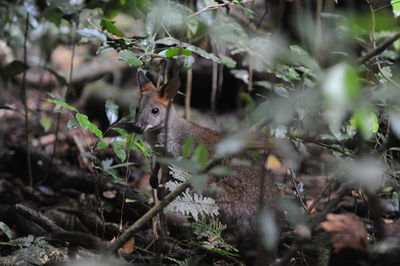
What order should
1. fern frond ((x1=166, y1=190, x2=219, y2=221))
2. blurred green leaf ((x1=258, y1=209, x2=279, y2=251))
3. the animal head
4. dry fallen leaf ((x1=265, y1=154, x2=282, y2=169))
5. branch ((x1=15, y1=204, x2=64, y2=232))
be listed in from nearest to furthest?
1. blurred green leaf ((x1=258, y1=209, x2=279, y2=251))
2. fern frond ((x1=166, y1=190, x2=219, y2=221))
3. branch ((x1=15, y1=204, x2=64, y2=232))
4. the animal head
5. dry fallen leaf ((x1=265, y1=154, x2=282, y2=169))

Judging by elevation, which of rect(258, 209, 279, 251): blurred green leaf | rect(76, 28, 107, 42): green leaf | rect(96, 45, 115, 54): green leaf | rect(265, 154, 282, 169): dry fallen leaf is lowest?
rect(265, 154, 282, 169): dry fallen leaf

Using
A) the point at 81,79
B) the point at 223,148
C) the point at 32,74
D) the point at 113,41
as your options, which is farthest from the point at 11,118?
the point at 223,148

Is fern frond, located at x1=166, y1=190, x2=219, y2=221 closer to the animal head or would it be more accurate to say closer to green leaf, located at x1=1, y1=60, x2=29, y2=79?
the animal head

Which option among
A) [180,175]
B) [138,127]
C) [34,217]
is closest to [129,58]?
[180,175]

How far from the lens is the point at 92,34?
11.5 feet

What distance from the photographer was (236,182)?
4.20 m

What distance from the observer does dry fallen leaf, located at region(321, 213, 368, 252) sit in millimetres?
2100

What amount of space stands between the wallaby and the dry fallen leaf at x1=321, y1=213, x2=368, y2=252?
1.38 metres

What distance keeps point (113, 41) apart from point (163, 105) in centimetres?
145

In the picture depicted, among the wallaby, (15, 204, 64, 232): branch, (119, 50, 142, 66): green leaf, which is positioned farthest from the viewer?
the wallaby

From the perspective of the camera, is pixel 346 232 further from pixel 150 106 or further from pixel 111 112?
pixel 150 106

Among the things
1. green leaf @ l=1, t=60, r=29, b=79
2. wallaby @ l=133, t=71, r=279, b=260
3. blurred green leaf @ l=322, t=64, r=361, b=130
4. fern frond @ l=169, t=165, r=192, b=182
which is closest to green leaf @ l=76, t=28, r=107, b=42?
wallaby @ l=133, t=71, r=279, b=260

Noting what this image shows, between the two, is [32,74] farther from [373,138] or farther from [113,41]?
[373,138]

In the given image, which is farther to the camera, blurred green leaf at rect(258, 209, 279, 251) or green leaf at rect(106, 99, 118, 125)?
green leaf at rect(106, 99, 118, 125)
